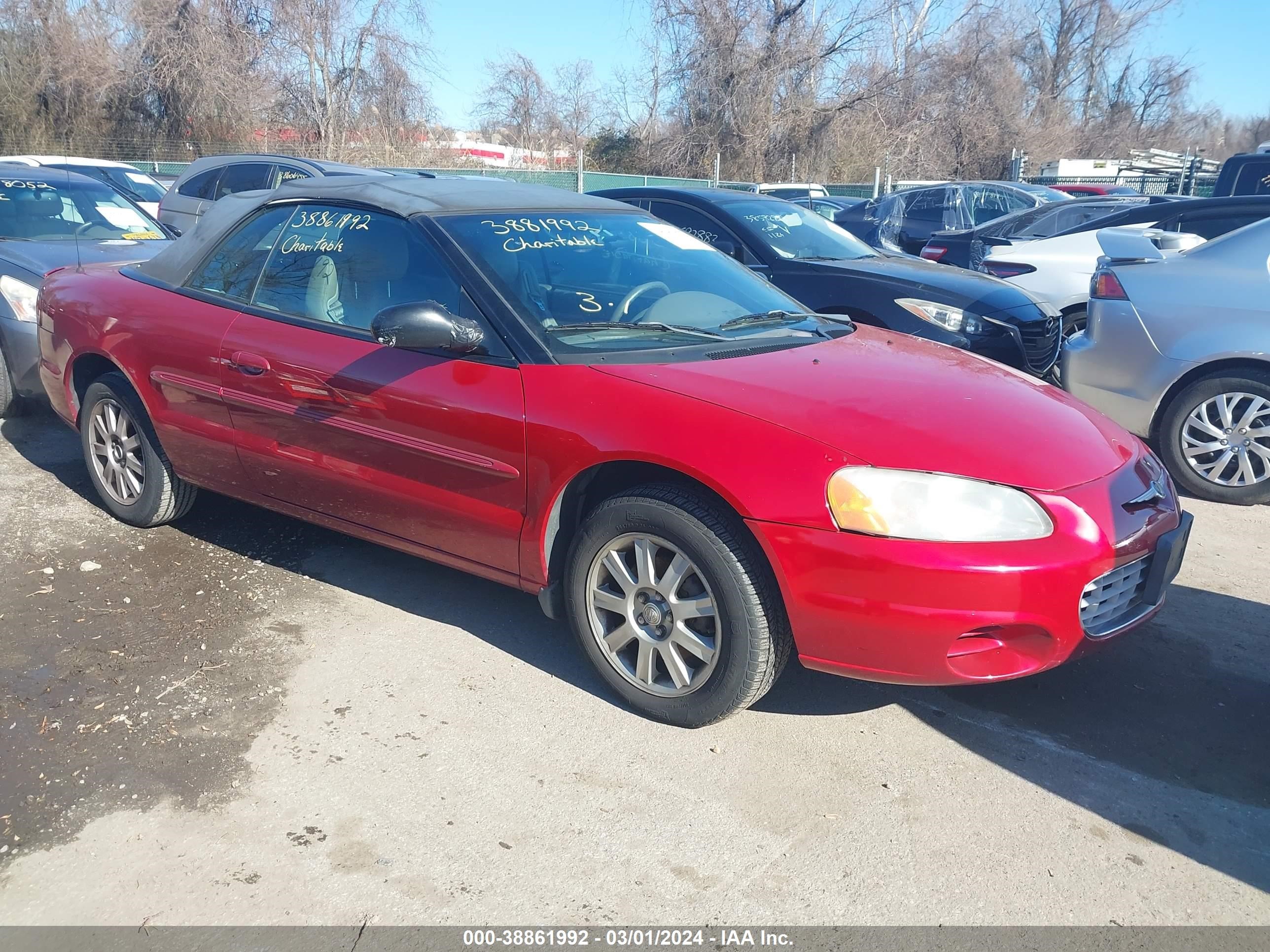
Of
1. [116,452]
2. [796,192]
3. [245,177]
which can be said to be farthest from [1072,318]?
[796,192]

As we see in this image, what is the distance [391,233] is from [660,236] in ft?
3.68

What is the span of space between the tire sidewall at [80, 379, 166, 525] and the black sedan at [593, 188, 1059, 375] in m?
2.93

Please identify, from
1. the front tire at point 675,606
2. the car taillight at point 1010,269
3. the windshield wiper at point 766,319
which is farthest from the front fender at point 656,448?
the car taillight at point 1010,269

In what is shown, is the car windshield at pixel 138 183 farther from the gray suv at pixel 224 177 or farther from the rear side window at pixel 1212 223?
the rear side window at pixel 1212 223

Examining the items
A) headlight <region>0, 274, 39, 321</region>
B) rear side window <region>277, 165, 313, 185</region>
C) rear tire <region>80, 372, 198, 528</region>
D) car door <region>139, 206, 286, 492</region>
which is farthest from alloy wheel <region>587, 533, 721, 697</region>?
rear side window <region>277, 165, 313, 185</region>

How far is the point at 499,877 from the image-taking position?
251 centimetres

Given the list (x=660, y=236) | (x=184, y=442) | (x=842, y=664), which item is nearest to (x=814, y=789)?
(x=842, y=664)

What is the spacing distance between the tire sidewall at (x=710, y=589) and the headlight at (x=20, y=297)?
4.60 metres

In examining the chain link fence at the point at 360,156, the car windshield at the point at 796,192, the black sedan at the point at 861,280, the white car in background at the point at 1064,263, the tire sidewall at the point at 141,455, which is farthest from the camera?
the chain link fence at the point at 360,156

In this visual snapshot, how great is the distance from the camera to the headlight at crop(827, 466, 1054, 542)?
108 inches

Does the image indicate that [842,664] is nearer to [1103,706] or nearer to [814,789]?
[814,789]

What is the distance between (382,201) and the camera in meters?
3.87

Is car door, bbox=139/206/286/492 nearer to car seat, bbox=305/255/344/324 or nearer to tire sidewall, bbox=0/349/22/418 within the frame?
car seat, bbox=305/255/344/324

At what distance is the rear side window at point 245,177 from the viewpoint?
1048 cm
